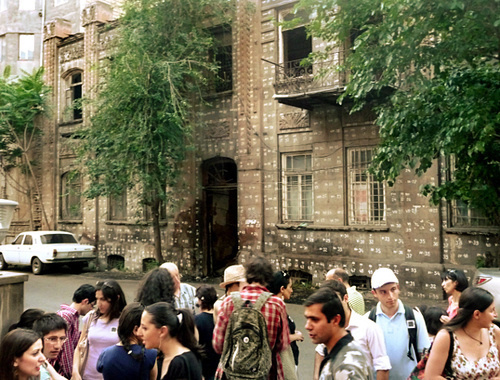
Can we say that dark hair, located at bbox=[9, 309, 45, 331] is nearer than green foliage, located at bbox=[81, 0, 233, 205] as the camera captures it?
Yes

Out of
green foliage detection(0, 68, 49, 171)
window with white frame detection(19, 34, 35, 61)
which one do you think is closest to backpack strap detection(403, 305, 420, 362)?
green foliage detection(0, 68, 49, 171)

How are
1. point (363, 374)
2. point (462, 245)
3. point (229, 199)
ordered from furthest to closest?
point (229, 199) < point (462, 245) < point (363, 374)

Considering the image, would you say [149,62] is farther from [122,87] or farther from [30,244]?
[30,244]

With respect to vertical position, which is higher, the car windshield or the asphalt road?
the car windshield

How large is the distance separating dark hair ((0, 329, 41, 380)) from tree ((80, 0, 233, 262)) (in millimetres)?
13184

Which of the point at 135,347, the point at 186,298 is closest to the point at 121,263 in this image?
the point at 186,298

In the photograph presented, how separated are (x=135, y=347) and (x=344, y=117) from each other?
1256 centimetres

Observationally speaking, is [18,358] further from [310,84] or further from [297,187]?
[297,187]

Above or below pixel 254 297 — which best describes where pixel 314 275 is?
below

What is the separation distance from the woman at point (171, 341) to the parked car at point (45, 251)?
17.3 meters

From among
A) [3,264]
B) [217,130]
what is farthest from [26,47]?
[217,130]

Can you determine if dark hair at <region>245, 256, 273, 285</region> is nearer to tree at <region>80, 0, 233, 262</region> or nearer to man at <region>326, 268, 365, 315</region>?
man at <region>326, 268, 365, 315</region>

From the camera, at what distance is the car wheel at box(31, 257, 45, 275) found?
2000 cm

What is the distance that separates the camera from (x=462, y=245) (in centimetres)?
1317
